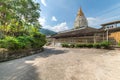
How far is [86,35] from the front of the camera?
1780cm

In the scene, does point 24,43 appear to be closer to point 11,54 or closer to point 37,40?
point 11,54

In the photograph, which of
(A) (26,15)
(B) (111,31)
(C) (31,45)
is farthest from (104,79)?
(A) (26,15)

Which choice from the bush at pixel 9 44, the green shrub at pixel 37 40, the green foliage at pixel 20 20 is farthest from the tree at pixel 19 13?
the bush at pixel 9 44

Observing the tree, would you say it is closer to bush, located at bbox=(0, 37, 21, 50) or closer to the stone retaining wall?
bush, located at bbox=(0, 37, 21, 50)

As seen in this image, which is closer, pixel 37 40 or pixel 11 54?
pixel 11 54

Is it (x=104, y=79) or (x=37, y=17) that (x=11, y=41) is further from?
(x=104, y=79)

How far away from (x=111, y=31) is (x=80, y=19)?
2136 cm

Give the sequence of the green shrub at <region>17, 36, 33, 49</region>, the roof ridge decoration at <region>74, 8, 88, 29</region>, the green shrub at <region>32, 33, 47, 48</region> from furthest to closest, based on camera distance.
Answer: the roof ridge decoration at <region>74, 8, 88, 29</region>, the green shrub at <region>32, 33, 47, 48</region>, the green shrub at <region>17, 36, 33, 49</region>

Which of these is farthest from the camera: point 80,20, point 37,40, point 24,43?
point 80,20

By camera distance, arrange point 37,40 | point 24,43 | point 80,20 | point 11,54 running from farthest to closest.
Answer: point 80,20
point 37,40
point 24,43
point 11,54

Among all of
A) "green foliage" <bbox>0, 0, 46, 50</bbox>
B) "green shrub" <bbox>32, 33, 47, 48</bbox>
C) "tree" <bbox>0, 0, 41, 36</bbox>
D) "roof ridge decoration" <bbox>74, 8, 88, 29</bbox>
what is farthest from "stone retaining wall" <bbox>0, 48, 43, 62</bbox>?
"roof ridge decoration" <bbox>74, 8, 88, 29</bbox>

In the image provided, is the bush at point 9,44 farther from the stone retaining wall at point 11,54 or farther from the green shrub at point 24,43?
the green shrub at point 24,43

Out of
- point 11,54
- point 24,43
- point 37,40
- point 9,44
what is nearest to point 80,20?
point 37,40

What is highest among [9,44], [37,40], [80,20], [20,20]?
[80,20]
